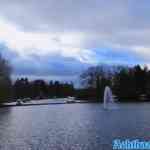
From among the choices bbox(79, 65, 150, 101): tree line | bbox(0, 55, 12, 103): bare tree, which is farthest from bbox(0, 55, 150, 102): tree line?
bbox(0, 55, 12, 103): bare tree

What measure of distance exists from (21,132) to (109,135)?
8497 mm

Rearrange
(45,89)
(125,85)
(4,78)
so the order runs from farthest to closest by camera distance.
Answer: (45,89) → (125,85) → (4,78)

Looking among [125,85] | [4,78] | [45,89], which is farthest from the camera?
[45,89]

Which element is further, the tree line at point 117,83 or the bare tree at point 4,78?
the tree line at point 117,83

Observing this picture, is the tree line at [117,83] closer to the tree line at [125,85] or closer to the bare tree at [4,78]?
the tree line at [125,85]

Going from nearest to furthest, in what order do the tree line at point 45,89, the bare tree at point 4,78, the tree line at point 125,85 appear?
the bare tree at point 4,78, the tree line at point 125,85, the tree line at point 45,89

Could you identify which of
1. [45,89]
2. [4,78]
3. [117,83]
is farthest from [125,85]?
[45,89]

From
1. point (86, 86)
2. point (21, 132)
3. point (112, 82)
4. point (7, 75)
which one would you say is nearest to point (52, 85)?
point (86, 86)

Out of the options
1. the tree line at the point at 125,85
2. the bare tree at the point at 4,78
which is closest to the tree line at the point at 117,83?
the tree line at the point at 125,85

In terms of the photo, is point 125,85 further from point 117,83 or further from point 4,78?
point 4,78

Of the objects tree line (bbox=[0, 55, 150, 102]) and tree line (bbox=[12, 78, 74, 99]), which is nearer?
tree line (bbox=[0, 55, 150, 102])

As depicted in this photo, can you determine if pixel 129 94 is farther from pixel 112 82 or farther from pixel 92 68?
pixel 92 68

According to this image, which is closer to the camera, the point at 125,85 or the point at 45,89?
the point at 125,85

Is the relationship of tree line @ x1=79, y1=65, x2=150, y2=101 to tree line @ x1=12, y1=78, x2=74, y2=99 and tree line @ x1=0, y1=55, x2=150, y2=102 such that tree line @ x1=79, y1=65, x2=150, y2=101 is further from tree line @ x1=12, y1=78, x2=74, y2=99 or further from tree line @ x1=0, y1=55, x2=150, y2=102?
tree line @ x1=12, y1=78, x2=74, y2=99
